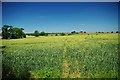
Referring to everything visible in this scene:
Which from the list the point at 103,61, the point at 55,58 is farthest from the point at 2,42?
the point at 103,61

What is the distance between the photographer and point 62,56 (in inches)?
231

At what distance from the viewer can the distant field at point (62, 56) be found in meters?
5.74

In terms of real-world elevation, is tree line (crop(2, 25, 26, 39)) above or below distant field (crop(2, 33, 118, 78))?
above

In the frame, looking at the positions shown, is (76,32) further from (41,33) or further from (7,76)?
(7,76)

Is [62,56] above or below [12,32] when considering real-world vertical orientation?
below

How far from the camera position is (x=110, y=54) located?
5832 mm

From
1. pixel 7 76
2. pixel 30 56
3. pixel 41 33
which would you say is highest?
pixel 41 33

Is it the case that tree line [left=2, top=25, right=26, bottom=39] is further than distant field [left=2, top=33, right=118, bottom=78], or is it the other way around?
tree line [left=2, top=25, right=26, bottom=39]

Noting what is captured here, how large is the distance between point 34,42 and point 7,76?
83cm

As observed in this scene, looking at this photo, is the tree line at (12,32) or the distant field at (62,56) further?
the tree line at (12,32)

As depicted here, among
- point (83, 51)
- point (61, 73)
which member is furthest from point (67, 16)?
point (61, 73)

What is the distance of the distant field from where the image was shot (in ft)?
18.8

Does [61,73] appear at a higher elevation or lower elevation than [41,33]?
lower

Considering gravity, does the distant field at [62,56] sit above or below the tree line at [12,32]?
below
